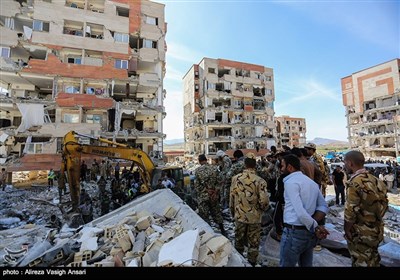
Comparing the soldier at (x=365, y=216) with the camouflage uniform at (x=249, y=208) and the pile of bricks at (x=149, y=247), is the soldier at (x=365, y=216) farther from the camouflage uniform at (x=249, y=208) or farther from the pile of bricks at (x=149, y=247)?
the pile of bricks at (x=149, y=247)

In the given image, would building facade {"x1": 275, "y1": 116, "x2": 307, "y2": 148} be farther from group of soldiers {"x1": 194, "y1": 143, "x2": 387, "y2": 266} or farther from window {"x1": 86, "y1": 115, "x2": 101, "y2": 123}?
group of soldiers {"x1": 194, "y1": 143, "x2": 387, "y2": 266}

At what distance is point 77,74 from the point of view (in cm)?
2136

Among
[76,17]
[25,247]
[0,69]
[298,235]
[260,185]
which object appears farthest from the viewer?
[76,17]

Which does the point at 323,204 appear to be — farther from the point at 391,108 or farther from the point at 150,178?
the point at 391,108

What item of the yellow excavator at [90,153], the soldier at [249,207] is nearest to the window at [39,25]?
the yellow excavator at [90,153]

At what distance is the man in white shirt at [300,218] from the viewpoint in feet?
7.97

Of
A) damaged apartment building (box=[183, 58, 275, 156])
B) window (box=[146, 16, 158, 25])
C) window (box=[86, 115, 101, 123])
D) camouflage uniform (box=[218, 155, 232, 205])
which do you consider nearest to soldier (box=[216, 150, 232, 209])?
camouflage uniform (box=[218, 155, 232, 205])

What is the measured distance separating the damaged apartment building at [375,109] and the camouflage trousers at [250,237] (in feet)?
155

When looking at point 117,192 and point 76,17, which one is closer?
point 117,192

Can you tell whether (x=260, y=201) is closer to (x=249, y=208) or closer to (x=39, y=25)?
(x=249, y=208)

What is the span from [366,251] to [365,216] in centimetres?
41

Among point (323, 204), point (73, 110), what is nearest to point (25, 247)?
point (323, 204)

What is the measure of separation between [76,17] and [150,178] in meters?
23.6
